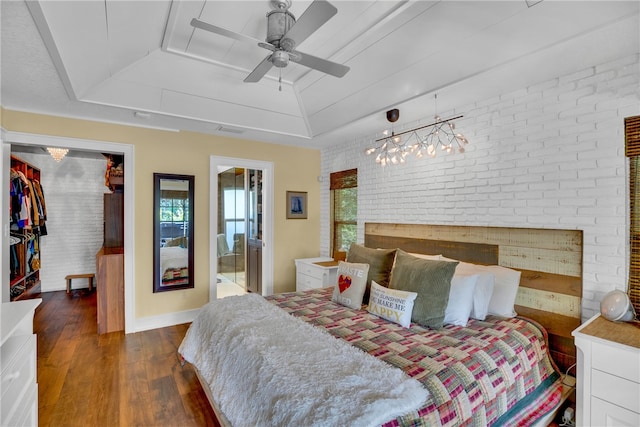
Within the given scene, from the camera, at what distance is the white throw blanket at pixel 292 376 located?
1.33 meters

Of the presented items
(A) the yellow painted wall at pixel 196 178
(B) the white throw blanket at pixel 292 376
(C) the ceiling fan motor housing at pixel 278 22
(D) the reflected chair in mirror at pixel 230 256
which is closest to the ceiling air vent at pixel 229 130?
(A) the yellow painted wall at pixel 196 178

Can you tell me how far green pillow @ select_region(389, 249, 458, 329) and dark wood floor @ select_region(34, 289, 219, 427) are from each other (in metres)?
1.60

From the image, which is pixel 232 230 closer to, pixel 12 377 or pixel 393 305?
pixel 393 305

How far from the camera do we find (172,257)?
3908mm

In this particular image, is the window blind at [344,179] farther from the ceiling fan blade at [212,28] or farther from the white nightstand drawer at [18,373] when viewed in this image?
the white nightstand drawer at [18,373]

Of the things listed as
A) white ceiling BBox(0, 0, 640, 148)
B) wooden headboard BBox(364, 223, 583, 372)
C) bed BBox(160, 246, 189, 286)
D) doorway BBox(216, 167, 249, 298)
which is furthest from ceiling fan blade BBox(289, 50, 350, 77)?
doorway BBox(216, 167, 249, 298)

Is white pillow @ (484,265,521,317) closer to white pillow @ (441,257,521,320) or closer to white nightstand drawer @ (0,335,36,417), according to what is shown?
white pillow @ (441,257,521,320)

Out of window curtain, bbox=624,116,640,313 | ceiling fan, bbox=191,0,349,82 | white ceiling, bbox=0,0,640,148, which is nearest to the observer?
ceiling fan, bbox=191,0,349,82

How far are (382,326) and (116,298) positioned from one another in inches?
123

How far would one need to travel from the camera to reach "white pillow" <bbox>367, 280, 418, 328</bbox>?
89.8 inches

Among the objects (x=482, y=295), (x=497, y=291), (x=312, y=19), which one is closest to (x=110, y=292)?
(x=312, y=19)

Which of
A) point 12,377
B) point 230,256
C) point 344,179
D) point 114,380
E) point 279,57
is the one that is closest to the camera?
point 12,377

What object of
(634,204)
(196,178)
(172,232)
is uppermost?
(196,178)

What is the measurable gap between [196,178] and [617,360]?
164 inches
